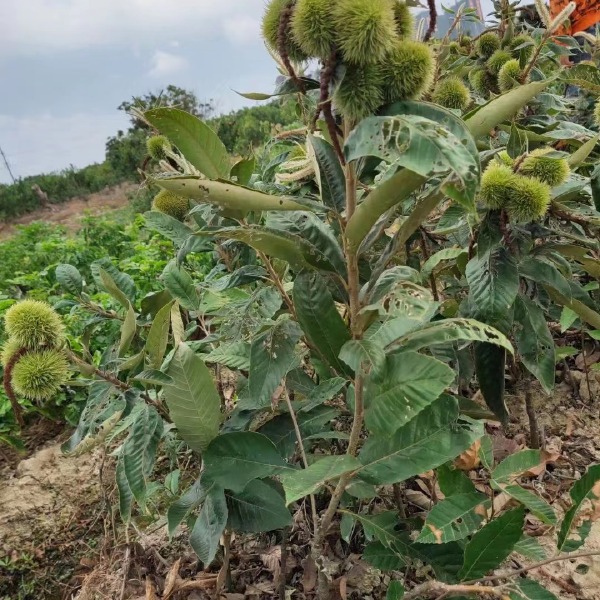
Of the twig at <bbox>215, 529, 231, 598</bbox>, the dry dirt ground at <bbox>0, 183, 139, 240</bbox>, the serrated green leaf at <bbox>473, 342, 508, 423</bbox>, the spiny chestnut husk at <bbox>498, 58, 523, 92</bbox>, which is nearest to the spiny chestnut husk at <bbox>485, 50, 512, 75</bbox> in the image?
the spiny chestnut husk at <bbox>498, 58, 523, 92</bbox>

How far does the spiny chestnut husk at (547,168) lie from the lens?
0.97 m

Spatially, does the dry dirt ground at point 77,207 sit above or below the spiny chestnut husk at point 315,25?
above

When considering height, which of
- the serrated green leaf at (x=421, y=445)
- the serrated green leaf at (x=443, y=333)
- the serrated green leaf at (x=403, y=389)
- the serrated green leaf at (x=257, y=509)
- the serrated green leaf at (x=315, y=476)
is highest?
the serrated green leaf at (x=443, y=333)

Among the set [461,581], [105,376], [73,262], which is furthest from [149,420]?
[73,262]

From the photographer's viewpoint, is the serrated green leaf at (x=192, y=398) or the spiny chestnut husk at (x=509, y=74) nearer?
the serrated green leaf at (x=192, y=398)

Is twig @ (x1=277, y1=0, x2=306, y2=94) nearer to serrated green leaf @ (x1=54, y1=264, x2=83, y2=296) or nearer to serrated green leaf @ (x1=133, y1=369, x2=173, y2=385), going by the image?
serrated green leaf @ (x1=133, y1=369, x2=173, y2=385)

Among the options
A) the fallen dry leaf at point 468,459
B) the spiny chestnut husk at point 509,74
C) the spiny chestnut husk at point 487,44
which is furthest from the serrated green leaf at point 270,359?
the spiny chestnut husk at point 487,44

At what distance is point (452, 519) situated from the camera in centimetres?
88

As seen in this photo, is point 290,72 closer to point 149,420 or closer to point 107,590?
point 149,420

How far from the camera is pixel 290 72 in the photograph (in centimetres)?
70

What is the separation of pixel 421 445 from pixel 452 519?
137mm

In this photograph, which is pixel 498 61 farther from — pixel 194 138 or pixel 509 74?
pixel 194 138

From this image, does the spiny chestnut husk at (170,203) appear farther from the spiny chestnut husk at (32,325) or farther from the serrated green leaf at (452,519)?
the serrated green leaf at (452,519)

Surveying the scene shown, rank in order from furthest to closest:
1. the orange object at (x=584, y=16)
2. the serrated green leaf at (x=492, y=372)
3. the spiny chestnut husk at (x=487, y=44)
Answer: the orange object at (x=584, y=16)
the spiny chestnut husk at (x=487, y=44)
the serrated green leaf at (x=492, y=372)
